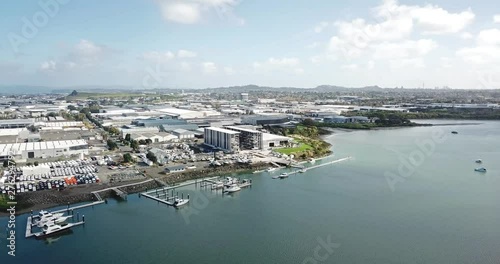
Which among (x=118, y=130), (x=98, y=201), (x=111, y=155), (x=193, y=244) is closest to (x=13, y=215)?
(x=98, y=201)

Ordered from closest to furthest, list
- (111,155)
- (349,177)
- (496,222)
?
(496,222)
(349,177)
(111,155)

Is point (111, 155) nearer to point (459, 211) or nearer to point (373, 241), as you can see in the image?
point (373, 241)

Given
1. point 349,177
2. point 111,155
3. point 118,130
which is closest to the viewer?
point 349,177

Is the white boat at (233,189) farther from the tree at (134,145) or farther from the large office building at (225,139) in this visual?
the tree at (134,145)

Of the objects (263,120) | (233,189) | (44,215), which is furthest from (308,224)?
A: (263,120)

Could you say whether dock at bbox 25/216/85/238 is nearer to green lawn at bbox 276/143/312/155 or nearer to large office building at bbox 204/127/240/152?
large office building at bbox 204/127/240/152

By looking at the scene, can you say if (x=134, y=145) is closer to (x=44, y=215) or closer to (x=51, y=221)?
(x=44, y=215)

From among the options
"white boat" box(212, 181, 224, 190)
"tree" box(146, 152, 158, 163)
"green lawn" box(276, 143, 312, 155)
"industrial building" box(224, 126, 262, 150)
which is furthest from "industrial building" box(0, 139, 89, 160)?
"green lawn" box(276, 143, 312, 155)
